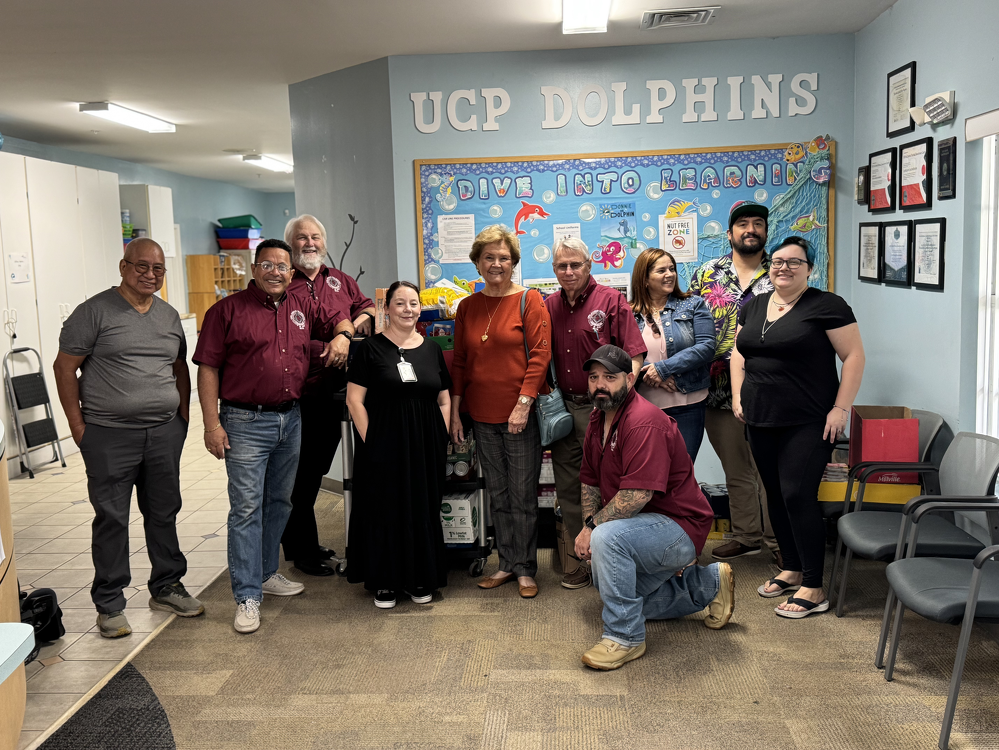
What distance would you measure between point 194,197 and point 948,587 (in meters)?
11.4

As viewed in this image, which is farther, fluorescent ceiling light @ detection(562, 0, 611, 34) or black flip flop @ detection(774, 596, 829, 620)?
fluorescent ceiling light @ detection(562, 0, 611, 34)

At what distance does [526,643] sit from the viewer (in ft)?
10.5

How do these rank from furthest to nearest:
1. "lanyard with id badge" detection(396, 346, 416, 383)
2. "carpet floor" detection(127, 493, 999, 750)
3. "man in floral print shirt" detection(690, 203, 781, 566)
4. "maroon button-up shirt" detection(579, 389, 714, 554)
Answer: "man in floral print shirt" detection(690, 203, 781, 566) < "lanyard with id badge" detection(396, 346, 416, 383) < "maroon button-up shirt" detection(579, 389, 714, 554) < "carpet floor" detection(127, 493, 999, 750)

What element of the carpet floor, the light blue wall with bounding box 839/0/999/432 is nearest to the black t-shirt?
the light blue wall with bounding box 839/0/999/432

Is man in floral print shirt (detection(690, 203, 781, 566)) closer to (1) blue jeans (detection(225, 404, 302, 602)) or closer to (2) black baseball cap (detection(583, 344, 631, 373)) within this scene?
(2) black baseball cap (detection(583, 344, 631, 373))

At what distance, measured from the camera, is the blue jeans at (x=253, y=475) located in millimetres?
3389

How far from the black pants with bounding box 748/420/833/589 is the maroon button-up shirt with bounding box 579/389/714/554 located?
439 mm

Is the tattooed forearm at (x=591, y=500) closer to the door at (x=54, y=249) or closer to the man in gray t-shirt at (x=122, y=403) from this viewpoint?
the man in gray t-shirt at (x=122, y=403)

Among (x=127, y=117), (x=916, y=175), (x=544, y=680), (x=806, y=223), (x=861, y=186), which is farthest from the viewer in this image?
(x=127, y=117)

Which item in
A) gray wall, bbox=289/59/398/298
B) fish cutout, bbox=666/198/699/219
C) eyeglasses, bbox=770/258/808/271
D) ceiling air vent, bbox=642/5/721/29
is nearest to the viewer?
eyeglasses, bbox=770/258/808/271

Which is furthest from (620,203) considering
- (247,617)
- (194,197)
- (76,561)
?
(194,197)

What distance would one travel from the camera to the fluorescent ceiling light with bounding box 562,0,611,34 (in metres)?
3.92

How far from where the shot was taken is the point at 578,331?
11.6 ft

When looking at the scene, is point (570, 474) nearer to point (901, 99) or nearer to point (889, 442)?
point (889, 442)
